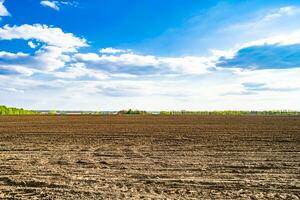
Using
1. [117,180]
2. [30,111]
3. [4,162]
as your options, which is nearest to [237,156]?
[117,180]

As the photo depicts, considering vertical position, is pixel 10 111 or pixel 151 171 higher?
pixel 10 111

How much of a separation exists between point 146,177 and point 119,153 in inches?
177

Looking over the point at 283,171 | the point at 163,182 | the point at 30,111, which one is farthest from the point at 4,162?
the point at 30,111

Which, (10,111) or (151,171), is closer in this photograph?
(151,171)

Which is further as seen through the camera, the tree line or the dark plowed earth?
the tree line

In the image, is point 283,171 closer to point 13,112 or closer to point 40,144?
point 40,144

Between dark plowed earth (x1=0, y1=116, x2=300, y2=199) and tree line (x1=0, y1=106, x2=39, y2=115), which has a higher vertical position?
tree line (x1=0, y1=106, x2=39, y2=115)

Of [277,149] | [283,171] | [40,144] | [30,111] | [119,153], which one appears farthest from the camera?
[30,111]

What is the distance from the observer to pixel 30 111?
7506cm

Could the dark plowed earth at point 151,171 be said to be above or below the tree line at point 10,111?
below

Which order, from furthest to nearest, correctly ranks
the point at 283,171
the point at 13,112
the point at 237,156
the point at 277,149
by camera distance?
1. the point at 13,112
2. the point at 277,149
3. the point at 237,156
4. the point at 283,171

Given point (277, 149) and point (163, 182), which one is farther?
point (277, 149)

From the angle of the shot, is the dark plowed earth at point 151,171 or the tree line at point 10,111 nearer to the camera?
the dark plowed earth at point 151,171

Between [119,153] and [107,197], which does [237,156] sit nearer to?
[119,153]
